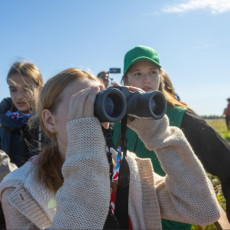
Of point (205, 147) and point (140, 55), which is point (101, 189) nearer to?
point (205, 147)

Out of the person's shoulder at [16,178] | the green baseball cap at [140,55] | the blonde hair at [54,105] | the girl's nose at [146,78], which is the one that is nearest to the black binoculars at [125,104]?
the blonde hair at [54,105]

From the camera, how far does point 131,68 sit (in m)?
2.82

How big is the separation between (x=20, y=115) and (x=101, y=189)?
1.91 metres

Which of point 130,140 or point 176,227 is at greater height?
point 130,140

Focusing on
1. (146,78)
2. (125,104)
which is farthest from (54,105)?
(146,78)

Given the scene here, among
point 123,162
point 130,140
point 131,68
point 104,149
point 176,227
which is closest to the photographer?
point 104,149

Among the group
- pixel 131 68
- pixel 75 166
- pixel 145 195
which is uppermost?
pixel 131 68

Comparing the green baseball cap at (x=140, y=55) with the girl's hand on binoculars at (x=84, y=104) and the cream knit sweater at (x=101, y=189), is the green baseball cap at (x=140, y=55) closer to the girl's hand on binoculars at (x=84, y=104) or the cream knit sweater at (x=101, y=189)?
the cream knit sweater at (x=101, y=189)

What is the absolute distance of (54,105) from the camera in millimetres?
1764

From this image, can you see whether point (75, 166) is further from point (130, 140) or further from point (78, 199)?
point (130, 140)

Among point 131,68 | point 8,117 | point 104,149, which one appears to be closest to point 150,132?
point 104,149

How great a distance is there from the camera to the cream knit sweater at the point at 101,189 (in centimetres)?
131

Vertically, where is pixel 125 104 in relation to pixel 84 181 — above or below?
above

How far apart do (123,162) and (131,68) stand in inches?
57.0
